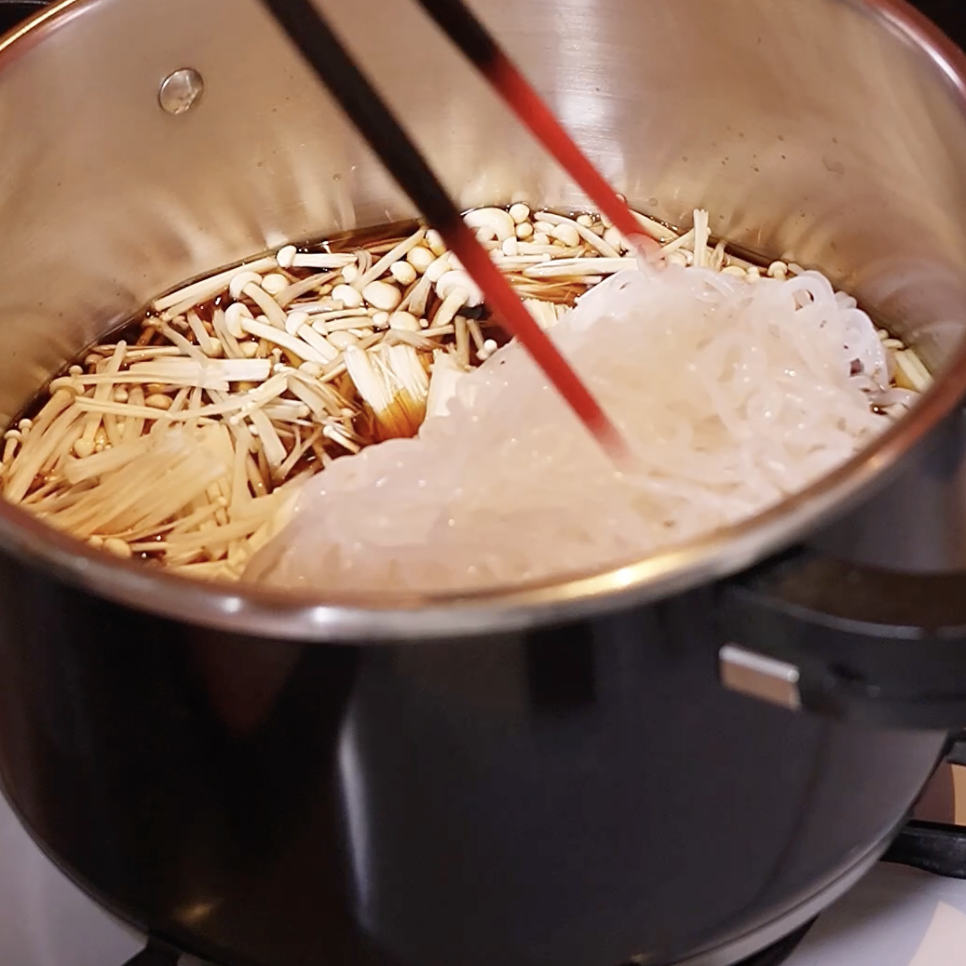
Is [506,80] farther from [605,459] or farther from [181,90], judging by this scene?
[181,90]

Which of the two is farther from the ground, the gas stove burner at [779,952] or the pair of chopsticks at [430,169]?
the pair of chopsticks at [430,169]

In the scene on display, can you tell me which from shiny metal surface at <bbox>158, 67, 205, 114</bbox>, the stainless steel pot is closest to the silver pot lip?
the stainless steel pot

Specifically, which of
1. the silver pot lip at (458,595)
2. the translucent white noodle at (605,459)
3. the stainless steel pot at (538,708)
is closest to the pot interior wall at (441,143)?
the stainless steel pot at (538,708)

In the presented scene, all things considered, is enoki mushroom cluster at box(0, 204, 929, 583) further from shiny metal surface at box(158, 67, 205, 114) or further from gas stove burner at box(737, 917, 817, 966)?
gas stove burner at box(737, 917, 817, 966)

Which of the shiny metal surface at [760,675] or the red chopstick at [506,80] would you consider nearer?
the shiny metal surface at [760,675]

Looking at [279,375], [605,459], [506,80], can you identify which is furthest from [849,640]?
[279,375]

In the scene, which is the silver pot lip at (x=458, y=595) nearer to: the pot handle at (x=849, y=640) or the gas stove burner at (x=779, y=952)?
the pot handle at (x=849, y=640)
